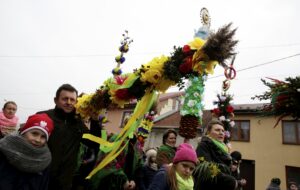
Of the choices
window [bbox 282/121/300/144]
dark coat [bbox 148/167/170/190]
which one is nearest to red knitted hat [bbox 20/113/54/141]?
dark coat [bbox 148/167/170/190]

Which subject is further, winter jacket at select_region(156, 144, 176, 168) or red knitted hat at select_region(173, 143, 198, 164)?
winter jacket at select_region(156, 144, 176, 168)

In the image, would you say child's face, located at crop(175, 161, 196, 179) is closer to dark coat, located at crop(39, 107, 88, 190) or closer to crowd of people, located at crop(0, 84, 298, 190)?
crowd of people, located at crop(0, 84, 298, 190)

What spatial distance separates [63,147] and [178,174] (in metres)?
1.23

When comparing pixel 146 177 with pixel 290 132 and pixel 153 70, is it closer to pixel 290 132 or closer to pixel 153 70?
pixel 153 70

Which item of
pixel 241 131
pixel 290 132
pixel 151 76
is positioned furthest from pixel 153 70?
pixel 241 131

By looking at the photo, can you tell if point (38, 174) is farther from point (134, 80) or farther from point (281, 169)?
point (281, 169)

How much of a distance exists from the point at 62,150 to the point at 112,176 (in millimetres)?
1292

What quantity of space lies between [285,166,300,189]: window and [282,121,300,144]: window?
1.59 m

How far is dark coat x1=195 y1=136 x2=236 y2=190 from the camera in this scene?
10.3ft

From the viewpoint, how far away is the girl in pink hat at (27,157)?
2316 millimetres

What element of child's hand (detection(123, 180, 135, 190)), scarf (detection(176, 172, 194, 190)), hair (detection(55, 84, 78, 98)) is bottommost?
child's hand (detection(123, 180, 135, 190))

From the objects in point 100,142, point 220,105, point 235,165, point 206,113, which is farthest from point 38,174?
point 206,113

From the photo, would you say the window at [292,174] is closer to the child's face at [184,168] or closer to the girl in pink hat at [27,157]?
the child's face at [184,168]

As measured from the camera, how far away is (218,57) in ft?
7.47
